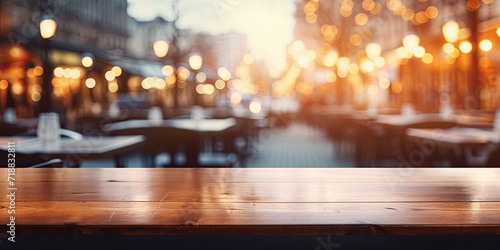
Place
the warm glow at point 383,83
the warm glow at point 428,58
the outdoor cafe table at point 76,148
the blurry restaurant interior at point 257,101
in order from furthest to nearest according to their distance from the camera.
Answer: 1. the warm glow at point 383,83
2. the warm glow at point 428,58
3. the blurry restaurant interior at point 257,101
4. the outdoor cafe table at point 76,148

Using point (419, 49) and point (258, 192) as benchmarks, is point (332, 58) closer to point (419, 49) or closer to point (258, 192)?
point (419, 49)

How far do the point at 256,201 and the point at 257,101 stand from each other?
20.8 metres

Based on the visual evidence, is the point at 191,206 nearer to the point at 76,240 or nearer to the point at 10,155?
the point at 76,240

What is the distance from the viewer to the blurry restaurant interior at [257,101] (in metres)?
4.98

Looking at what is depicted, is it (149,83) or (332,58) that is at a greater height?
(332,58)

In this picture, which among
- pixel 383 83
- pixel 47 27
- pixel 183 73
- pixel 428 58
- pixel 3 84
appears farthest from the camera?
pixel 383 83

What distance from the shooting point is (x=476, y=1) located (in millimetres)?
9891

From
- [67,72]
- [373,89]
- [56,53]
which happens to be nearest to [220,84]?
[373,89]

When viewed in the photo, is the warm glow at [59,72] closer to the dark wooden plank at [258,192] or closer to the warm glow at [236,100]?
the warm glow at [236,100]

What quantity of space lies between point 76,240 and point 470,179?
4.98ft

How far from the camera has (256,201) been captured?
168cm

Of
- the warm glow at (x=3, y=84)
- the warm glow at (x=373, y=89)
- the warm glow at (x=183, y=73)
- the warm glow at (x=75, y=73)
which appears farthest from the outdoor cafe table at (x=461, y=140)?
the warm glow at (x=373, y=89)

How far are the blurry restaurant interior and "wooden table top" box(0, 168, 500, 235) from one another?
100 centimetres

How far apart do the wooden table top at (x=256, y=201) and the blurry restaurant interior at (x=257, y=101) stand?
1.00 m
